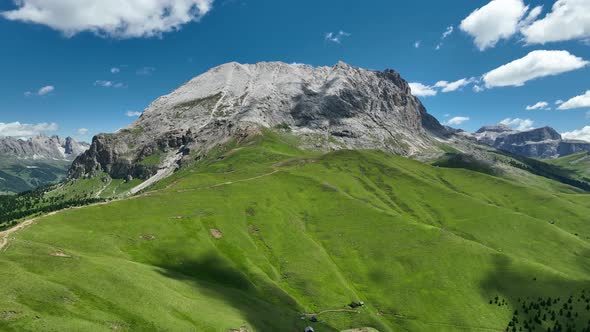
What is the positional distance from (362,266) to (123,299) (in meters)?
116

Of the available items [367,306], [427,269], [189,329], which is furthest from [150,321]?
[427,269]

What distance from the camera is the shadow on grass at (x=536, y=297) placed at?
135 m

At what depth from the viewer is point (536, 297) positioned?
14838cm

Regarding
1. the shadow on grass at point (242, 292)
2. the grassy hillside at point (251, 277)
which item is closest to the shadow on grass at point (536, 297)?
the grassy hillside at point (251, 277)

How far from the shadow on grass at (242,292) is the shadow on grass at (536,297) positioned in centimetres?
7822

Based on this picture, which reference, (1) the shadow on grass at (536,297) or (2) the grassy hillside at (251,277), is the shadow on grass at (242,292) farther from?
(1) the shadow on grass at (536,297)

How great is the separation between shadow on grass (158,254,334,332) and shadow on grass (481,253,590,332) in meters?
78.2

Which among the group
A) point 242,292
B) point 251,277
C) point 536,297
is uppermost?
point 242,292

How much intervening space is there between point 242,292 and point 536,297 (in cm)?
11572

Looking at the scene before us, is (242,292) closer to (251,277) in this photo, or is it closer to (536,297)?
(251,277)

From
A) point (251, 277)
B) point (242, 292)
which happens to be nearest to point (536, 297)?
point (251, 277)

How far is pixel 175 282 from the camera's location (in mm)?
102312

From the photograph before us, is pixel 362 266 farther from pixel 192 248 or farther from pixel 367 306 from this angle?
pixel 192 248

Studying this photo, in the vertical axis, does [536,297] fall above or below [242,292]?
below
